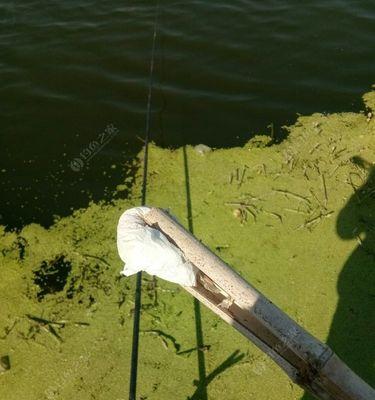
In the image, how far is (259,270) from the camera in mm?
3469

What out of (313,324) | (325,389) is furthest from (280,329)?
(313,324)

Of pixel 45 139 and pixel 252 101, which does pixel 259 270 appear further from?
pixel 45 139

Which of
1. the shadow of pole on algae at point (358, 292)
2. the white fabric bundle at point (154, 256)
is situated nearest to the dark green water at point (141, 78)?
the shadow of pole on algae at point (358, 292)

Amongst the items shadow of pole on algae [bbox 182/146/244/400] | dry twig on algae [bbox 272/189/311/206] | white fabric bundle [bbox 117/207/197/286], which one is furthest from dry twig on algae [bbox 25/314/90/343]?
dry twig on algae [bbox 272/189/311/206]

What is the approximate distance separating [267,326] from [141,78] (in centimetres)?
463

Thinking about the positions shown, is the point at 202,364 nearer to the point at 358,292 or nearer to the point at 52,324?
the point at 52,324

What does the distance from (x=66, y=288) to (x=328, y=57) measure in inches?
180

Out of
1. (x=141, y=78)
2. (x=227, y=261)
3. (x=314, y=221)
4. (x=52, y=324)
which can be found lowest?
(x=52, y=324)

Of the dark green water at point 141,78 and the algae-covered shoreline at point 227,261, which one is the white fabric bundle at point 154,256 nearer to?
the algae-covered shoreline at point 227,261

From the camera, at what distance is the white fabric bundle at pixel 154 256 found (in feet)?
5.97

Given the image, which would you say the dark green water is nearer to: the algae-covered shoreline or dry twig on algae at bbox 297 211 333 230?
the algae-covered shoreline

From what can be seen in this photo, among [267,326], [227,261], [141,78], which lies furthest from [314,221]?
[141,78]

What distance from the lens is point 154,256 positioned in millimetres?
1814

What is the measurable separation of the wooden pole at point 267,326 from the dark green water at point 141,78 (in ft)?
8.16
